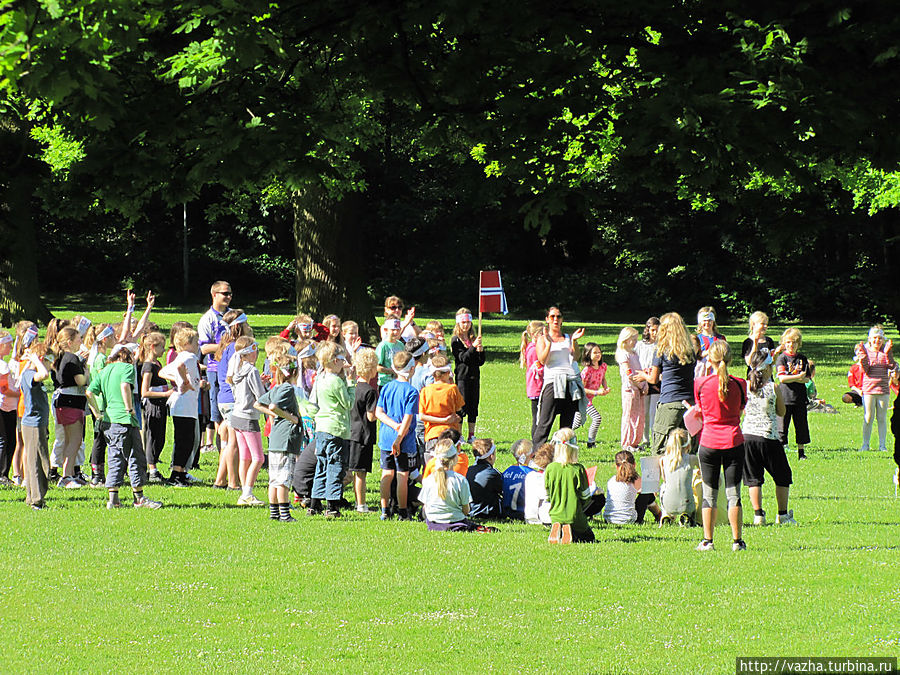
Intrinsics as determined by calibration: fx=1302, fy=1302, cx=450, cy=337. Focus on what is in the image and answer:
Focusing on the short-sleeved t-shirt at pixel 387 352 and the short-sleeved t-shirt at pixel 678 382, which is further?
the short-sleeved t-shirt at pixel 387 352

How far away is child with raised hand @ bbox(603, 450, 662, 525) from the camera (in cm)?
1222

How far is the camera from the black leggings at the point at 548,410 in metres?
15.5

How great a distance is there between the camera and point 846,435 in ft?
64.8

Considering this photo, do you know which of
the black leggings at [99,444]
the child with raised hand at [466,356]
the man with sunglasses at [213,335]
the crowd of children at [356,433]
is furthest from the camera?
the child with raised hand at [466,356]

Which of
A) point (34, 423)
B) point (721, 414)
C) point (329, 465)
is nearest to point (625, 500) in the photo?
point (721, 414)

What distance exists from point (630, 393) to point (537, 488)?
527cm

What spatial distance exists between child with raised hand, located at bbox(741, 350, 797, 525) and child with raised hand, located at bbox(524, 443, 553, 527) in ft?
6.15

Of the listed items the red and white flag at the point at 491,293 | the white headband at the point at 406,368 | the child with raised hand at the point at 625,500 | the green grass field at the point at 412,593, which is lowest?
the green grass field at the point at 412,593

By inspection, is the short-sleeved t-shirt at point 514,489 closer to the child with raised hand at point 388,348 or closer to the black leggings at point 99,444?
the child with raised hand at point 388,348

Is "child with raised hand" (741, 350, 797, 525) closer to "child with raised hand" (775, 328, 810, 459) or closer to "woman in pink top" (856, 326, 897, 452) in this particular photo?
"child with raised hand" (775, 328, 810, 459)

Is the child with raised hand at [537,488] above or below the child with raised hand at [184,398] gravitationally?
below

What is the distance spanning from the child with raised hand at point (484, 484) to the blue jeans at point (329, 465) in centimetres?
121

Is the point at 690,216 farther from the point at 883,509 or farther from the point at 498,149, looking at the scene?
the point at 498,149

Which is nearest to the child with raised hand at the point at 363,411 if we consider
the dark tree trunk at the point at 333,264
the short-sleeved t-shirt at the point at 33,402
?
the short-sleeved t-shirt at the point at 33,402
